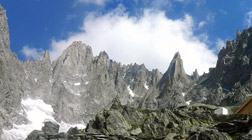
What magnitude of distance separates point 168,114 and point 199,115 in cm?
484

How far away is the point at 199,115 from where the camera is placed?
45.9 m

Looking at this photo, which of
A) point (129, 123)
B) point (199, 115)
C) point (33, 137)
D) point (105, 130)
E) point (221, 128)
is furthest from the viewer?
point (199, 115)

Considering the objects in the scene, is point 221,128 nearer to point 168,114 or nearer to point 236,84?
point 168,114

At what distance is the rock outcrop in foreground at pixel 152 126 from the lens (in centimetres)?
2938

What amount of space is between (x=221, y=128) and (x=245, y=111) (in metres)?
11.7

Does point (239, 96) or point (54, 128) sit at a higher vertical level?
point (239, 96)

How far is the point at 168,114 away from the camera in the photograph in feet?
145

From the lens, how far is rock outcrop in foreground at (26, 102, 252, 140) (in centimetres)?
2938

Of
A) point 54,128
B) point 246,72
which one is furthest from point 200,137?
point 246,72

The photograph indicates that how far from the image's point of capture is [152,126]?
3922 cm

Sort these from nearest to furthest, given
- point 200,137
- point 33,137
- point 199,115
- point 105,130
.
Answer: point 200,137 → point 33,137 → point 105,130 → point 199,115

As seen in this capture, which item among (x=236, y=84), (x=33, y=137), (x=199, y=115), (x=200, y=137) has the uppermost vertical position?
(x=236, y=84)

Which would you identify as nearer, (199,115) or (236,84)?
(199,115)

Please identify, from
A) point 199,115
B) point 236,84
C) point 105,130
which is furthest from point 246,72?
point 105,130
